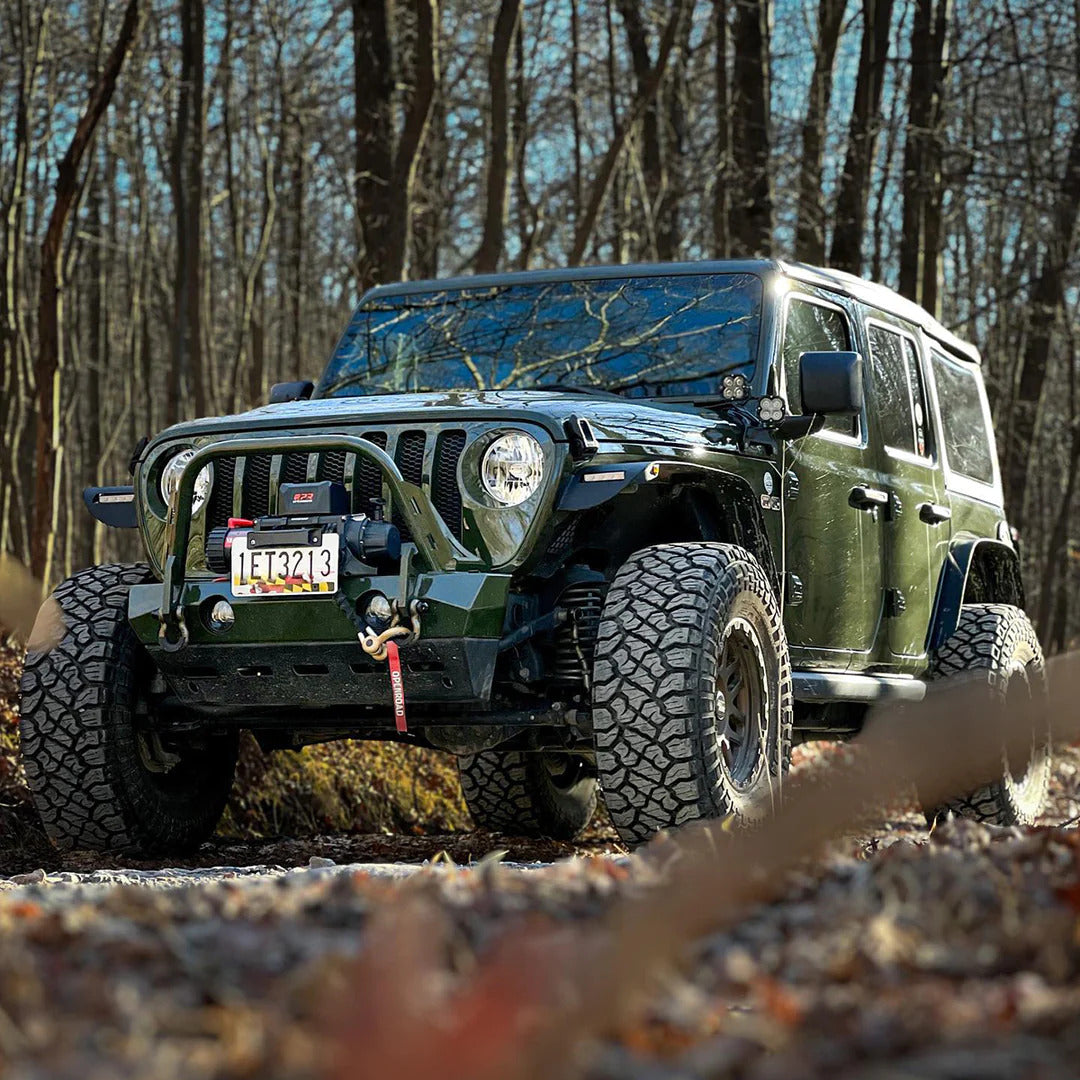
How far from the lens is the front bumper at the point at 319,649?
18.0 ft

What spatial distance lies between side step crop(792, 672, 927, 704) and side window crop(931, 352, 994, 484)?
5.22 feet

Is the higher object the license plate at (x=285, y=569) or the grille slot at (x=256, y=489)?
the grille slot at (x=256, y=489)

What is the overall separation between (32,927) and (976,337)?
2901cm

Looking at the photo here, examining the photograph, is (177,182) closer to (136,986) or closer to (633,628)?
(633,628)

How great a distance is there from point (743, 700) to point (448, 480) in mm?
1316

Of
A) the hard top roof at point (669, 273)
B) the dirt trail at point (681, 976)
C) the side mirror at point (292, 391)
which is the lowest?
the dirt trail at point (681, 976)

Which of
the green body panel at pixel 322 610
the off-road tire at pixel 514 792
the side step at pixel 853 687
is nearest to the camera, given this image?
the green body panel at pixel 322 610

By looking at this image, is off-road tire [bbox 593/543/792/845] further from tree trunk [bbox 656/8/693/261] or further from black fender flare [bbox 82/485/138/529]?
tree trunk [bbox 656/8/693/261]

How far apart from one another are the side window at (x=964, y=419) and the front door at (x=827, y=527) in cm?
139

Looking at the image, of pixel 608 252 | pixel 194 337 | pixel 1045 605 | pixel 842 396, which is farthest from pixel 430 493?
pixel 608 252

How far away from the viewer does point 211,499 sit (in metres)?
5.94

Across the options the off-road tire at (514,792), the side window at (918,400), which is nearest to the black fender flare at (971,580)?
the side window at (918,400)

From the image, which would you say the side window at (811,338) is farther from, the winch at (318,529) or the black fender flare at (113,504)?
the black fender flare at (113,504)

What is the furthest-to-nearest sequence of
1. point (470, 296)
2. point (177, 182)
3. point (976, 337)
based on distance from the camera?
point (976, 337)
point (177, 182)
point (470, 296)
